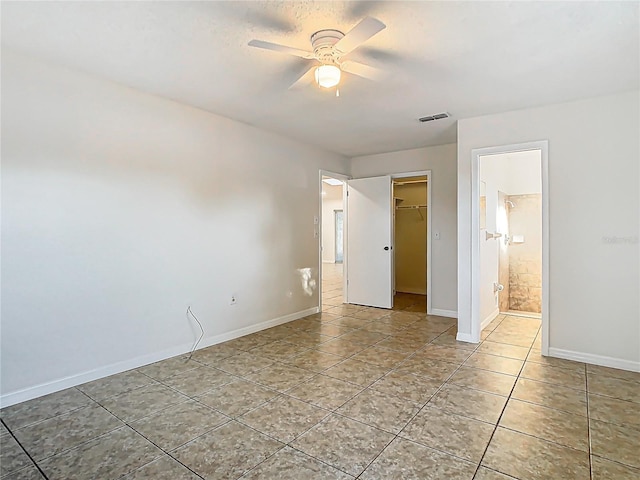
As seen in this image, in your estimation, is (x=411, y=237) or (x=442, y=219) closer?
(x=442, y=219)

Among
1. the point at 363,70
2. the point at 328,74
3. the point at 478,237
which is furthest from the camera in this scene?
the point at 478,237

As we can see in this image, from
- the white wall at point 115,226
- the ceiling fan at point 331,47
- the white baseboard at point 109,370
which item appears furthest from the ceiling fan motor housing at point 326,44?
the white baseboard at point 109,370

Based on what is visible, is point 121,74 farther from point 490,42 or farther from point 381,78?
point 490,42

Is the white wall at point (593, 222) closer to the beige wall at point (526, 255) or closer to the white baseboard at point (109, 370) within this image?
the beige wall at point (526, 255)

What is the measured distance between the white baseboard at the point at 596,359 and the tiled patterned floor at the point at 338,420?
5.0 inches

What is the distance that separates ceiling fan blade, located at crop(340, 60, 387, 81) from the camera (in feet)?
8.46

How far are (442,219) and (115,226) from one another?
4.26 metres

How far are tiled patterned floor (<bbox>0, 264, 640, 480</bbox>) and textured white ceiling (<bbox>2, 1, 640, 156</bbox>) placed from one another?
2.49 metres

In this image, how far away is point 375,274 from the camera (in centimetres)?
579

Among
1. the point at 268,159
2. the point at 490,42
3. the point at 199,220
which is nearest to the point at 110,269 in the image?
the point at 199,220

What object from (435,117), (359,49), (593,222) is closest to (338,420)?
(359,49)

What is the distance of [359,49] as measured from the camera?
94.4 inches

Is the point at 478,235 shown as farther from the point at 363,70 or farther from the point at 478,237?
the point at 363,70

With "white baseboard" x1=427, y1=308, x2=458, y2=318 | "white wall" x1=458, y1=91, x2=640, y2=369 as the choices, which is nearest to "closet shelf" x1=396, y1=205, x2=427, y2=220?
"white baseboard" x1=427, y1=308, x2=458, y2=318
